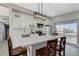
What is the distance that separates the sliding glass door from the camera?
1617mm

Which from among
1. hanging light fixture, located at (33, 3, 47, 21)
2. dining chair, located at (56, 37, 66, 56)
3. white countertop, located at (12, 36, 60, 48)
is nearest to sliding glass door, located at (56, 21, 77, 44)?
dining chair, located at (56, 37, 66, 56)

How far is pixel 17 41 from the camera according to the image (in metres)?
1.57

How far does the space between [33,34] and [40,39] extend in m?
0.19

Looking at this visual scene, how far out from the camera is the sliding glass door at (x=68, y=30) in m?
1.62

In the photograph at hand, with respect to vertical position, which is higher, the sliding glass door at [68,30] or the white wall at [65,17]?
the white wall at [65,17]

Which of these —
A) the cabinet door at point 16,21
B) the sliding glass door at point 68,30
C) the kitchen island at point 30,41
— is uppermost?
the cabinet door at point 16,21

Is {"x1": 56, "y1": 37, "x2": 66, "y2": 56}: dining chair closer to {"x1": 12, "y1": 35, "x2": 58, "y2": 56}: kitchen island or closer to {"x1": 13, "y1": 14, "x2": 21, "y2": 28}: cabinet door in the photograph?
{"x1": 12, "y1": 35, "x2": 58, "y2": 56}: kitchen island

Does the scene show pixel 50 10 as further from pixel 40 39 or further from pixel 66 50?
pixel 66 50

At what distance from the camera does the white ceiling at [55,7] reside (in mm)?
1587

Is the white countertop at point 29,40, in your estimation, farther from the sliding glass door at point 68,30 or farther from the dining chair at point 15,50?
the sliding glass door at point 68,30

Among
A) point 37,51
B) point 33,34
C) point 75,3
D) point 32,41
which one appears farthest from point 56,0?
point 37,51

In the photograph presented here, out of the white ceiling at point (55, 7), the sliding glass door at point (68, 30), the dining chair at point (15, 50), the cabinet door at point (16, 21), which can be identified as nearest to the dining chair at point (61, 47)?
the sliding glass door at point (68, 30)

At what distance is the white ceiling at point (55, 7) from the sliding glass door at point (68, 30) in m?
0.25

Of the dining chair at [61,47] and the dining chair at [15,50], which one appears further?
the dining chair at [61,47]
